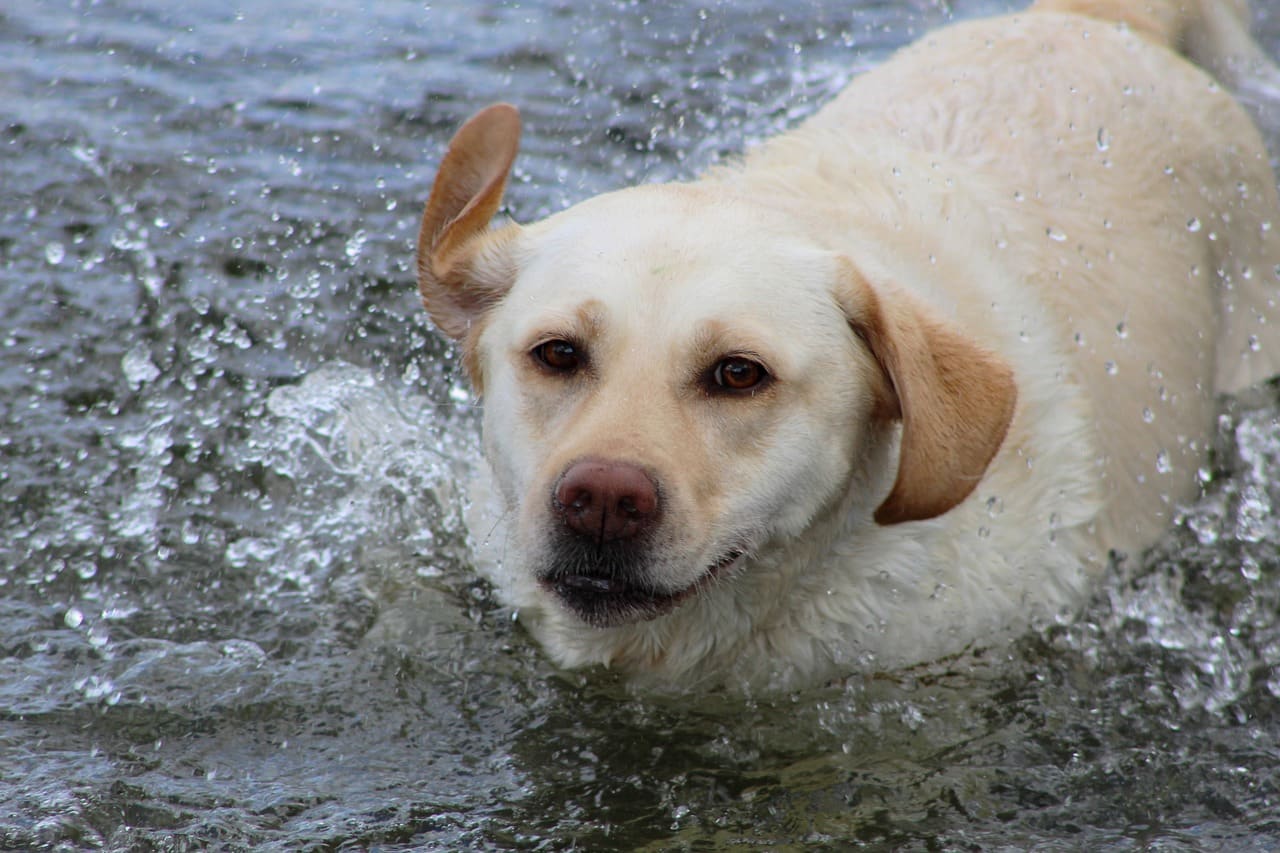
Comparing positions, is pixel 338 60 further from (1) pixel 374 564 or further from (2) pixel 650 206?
(2) pixel 650 206

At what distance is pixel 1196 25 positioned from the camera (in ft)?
19.0

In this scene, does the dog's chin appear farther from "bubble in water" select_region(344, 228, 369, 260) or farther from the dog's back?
"bubble in water" select_region(344, 228, 369, 260)

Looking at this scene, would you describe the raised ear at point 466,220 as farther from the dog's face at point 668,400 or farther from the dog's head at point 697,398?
the dog's face at point 668,400

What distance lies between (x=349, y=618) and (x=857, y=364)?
6.05ft

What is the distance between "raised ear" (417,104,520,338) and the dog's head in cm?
8

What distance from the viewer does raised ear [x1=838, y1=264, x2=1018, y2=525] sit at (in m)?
3.29

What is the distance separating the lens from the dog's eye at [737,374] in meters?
3.22

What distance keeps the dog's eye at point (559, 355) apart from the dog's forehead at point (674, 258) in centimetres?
9

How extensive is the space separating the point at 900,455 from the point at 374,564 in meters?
1.95

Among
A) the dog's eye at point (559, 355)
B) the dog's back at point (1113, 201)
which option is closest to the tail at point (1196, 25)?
the dog's back at point (1113, 201)

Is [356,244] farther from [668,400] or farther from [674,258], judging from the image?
[668,400]

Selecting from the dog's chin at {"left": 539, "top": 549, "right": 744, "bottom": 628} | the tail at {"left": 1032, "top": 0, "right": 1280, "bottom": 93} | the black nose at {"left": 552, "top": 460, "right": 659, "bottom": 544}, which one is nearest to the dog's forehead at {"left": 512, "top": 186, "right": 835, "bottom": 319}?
the black nose at {"left": 552, "top": 460, "right": 659, "bottom": 544}

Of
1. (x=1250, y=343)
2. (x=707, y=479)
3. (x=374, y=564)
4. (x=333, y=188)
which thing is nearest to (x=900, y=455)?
(x=707, y=479)

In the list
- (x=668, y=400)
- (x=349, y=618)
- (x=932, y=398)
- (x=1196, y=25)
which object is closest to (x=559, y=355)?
(x=668, y=400)
